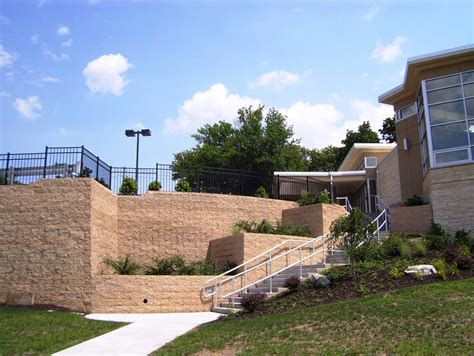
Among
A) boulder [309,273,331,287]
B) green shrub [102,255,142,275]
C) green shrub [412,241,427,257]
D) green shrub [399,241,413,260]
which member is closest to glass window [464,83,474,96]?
green shrub [412,241,427,257]

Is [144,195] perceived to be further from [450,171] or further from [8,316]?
[450,171]

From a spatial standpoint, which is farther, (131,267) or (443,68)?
(443,68)

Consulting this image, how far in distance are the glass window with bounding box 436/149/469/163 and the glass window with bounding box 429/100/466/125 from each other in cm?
125

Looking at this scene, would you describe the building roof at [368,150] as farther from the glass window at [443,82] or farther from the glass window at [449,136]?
the glass window at [449,136]

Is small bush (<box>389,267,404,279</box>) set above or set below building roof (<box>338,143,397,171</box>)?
below

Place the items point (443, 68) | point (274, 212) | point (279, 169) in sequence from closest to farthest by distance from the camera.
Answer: point (443, 68)
point (274, 212)
point (279, 169)

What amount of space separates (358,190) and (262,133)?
34.1 ft

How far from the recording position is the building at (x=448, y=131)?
62.2 feet

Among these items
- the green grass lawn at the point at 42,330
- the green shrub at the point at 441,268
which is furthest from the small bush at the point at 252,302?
the green shrub at the point at 441,268

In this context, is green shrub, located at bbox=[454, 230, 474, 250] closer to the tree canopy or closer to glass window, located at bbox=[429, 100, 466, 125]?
glass window, located at bbox=[429, 100, 466, 125]

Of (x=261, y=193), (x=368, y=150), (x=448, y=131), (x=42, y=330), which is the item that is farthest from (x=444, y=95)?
(x=42, y=330)

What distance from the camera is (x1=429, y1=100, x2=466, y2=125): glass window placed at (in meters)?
19.5

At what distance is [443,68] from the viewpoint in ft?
65.9

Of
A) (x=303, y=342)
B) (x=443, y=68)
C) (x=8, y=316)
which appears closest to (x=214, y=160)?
(x=443, y=68)
